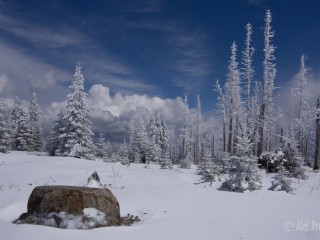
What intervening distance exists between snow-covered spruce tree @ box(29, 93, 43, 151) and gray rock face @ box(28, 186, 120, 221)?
50127 mm

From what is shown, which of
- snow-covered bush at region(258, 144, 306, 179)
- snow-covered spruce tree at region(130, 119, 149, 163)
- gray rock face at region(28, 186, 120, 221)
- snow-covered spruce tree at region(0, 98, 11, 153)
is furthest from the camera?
snow-covered spruce tree at region(130, 119, 149, 163)

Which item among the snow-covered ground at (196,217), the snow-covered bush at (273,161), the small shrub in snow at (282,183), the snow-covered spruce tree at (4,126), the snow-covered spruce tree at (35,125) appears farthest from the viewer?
the snow-covered spruce tree at (35,125)

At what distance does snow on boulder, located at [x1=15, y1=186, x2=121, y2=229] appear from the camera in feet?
22.9

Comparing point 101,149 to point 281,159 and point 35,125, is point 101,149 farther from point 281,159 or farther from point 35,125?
point 281,159

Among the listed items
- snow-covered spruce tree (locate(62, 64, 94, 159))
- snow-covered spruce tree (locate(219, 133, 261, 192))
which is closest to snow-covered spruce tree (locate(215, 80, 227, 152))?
snow-covered spruce tree (locate(62, 64, 94, 159))

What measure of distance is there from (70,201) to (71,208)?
0.50 feet

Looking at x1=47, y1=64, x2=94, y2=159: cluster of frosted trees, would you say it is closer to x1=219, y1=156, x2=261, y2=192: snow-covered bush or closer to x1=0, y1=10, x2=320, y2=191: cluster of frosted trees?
x1=0, y1=10, x2=320, y2=191: cluster of frosted trees

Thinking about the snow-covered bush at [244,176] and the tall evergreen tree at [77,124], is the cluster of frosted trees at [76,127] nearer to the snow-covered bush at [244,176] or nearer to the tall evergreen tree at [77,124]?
the tall evergreen tree at [77,124]

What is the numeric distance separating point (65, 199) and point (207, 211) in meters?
3.55

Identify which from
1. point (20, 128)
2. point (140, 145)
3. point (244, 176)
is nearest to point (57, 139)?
point (20, 128)

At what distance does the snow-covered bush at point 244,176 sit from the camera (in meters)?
13.1

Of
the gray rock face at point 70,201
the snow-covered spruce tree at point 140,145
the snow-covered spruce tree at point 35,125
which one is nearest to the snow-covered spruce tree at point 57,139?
the snow-covered spruce tree at point 35,125

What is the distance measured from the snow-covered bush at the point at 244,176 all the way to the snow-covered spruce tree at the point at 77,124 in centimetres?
2550

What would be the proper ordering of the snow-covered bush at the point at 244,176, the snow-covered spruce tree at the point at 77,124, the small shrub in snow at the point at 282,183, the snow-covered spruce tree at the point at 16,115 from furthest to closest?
1. the snow-covered spruce tree at the point at 16,115
2. the snow-covered spruce tree at the point at 77,124
3. the small shrub in snow at the point at 282,183
4. the snow-covered bush at the point at 244,176
